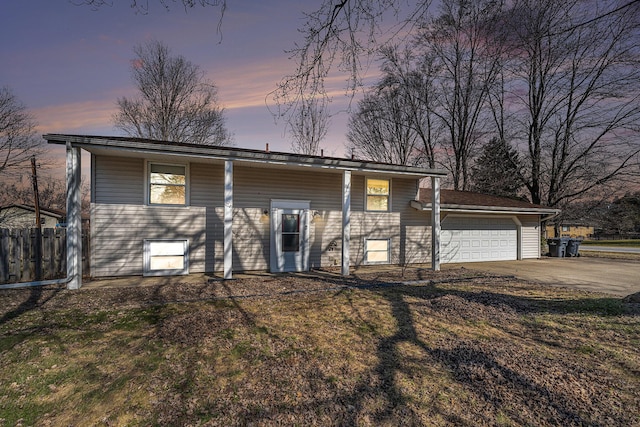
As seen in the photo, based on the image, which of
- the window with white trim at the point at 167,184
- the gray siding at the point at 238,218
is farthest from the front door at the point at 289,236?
the window with white trim at the point at 167,184

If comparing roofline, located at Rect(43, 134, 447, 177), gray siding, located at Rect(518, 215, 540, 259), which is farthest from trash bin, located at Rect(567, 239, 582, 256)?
roofline, located at Rect(43, 134, 447, 177)

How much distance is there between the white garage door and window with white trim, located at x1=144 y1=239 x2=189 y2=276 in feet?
32.3

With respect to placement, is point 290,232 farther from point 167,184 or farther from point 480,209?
point 480,209

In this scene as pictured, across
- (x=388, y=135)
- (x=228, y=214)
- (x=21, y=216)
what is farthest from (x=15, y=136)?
(x=388, y=135)

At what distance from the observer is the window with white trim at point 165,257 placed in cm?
850

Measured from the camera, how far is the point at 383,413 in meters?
2.64

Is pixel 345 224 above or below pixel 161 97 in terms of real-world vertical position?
below

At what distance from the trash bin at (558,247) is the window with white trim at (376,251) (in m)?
10.6

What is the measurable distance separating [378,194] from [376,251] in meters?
2.18

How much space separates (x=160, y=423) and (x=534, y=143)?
23.7 meters

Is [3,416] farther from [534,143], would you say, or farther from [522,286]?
[534,143]

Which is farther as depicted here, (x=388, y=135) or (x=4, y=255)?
(x=388, y=135)

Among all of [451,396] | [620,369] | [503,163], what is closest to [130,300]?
[451,396]

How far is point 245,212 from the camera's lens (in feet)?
31.4
